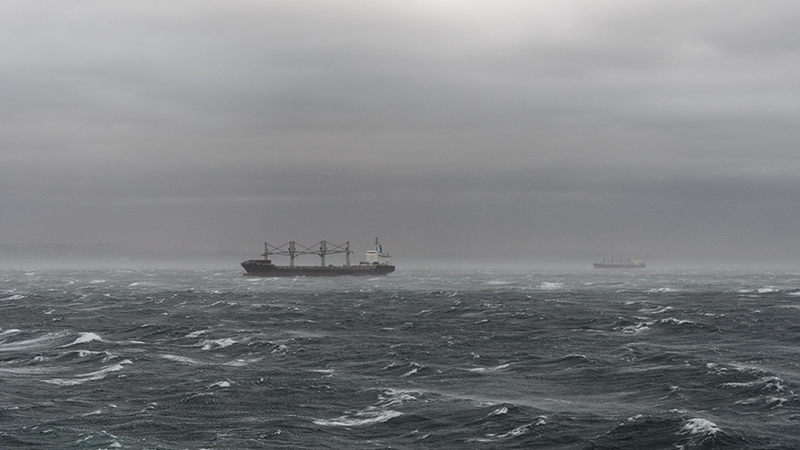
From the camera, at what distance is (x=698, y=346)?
79.9m

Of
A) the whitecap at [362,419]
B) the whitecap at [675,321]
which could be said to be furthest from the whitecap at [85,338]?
the whitecap at [675,321]

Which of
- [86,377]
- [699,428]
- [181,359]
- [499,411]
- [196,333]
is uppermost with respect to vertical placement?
[699,428]

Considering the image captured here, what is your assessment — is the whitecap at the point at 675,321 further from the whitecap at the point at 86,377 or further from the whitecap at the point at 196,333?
the whitecap at the point at 86,377

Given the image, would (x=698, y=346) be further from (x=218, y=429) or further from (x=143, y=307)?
(x=143, y=307)

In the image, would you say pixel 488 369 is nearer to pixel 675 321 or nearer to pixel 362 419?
pixel 362 419

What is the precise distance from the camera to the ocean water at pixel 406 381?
43.9m

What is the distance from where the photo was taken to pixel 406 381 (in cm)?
6191

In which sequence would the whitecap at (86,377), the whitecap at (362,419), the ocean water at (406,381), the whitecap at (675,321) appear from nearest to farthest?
the ocean water at (406,381) → the whitecap at (362,419) → the whitecap at (86,377) → the whitecap at (675,321)

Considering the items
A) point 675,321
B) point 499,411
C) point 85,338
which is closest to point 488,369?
point 499,411

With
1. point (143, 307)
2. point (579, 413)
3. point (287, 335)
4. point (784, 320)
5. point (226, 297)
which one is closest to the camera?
point (579, 413)

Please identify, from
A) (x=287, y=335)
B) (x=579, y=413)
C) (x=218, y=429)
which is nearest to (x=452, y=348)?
(x=287, y=335)

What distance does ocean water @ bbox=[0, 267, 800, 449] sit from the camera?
4394 cm

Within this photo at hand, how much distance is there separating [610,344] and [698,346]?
987cm

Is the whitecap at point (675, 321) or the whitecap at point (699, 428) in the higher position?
the whitecap at point (699, 428)
